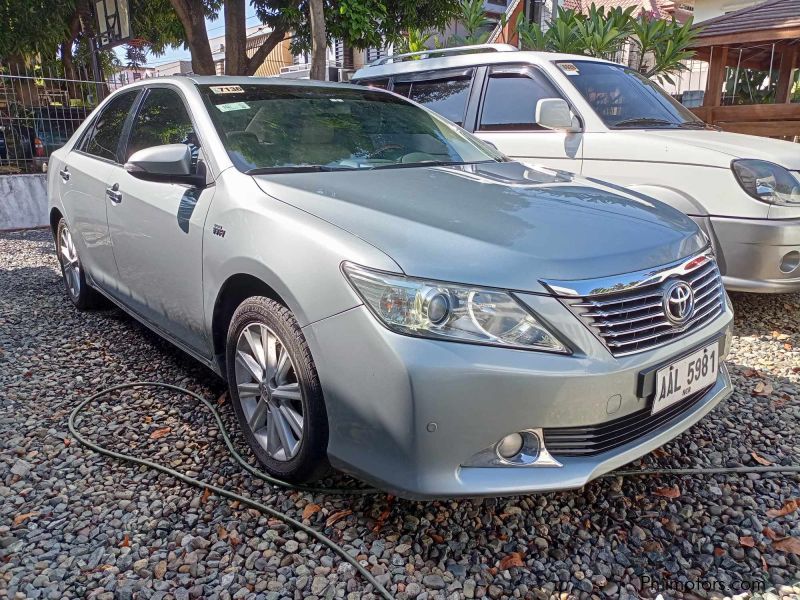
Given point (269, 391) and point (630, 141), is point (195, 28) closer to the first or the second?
point (630, 141)

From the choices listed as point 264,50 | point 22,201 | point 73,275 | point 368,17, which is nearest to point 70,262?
point 73,275

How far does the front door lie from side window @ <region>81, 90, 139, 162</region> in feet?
0.85

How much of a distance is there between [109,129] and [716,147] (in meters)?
3.89

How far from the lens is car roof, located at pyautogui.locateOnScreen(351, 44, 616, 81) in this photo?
5.09 meters

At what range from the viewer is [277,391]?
7.75 feet

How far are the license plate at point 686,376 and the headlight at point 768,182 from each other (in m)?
2.02

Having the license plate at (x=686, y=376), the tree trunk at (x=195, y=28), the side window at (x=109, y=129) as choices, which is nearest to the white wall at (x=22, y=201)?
the tree trunk at (x=195, y=28)

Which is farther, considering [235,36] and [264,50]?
[264,50]

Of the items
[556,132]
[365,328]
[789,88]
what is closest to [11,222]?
[556,132]

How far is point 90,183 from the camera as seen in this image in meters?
3.90

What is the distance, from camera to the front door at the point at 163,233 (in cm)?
277

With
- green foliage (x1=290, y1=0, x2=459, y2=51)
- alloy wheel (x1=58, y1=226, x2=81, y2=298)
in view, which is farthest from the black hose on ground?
green foliage (x1=290, y1=0, x2=459, y2=51)

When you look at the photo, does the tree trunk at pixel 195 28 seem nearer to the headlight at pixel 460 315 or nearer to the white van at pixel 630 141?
the white van at pixel 630 141

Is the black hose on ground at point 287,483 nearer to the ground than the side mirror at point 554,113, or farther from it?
nearer to the ground
